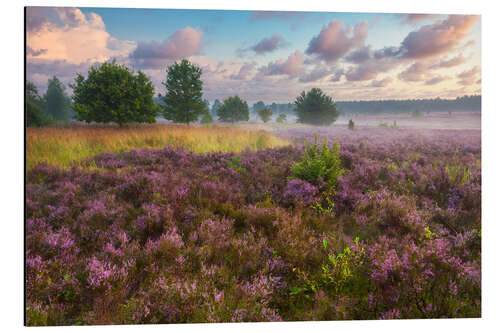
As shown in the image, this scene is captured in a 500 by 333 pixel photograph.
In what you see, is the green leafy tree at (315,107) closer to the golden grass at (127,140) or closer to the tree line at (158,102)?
the tree line at (158,102)

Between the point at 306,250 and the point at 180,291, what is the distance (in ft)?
5.09

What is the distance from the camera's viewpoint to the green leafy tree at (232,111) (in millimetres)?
4882

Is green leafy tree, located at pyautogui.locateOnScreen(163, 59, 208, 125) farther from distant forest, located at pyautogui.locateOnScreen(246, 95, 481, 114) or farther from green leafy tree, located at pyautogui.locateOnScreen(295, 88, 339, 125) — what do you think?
green leafy tree, located at pyautogui.locateOnScreen(295, 88, 339, 125)

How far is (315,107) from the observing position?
16.3 ft

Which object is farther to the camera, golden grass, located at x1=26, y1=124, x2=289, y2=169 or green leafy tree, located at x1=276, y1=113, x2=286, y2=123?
green leafy tree, located at x1=276, y1=113, x2=286, y2=123

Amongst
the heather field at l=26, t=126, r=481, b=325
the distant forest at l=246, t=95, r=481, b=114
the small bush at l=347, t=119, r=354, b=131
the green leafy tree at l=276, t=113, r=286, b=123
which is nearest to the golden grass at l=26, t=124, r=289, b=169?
the heather field at l=26, t=126, r=481, b=325

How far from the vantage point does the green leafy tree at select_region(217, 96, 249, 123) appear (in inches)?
192

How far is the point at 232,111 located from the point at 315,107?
172cm

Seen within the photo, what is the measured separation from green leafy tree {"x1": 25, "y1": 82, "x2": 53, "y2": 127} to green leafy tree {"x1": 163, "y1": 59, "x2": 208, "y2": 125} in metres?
1.99

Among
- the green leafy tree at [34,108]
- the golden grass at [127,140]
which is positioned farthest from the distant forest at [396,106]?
the green leafy tree at [34,108]

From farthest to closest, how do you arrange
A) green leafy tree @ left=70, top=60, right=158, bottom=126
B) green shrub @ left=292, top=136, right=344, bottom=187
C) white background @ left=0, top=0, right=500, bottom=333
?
green leafy tree @ left=70, top=60, right=158, bottom=126 → green shrub @ left=292, top=136, right=344, bottom=187 → white background @ left=0, top=0, right=500, bottom=333

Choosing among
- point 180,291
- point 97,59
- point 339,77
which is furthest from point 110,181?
point 339,77
